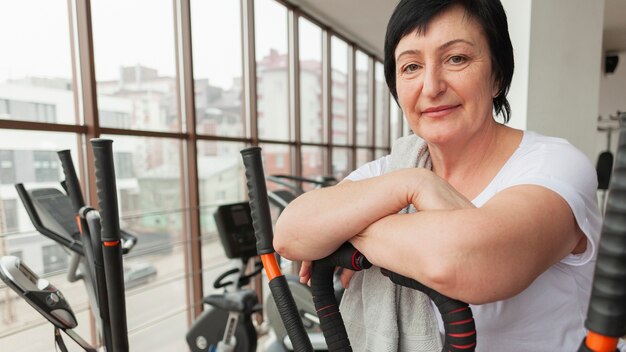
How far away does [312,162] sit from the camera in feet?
18.2

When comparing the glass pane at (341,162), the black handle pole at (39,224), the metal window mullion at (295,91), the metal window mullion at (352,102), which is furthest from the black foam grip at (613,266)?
the metal window mullion at (352,102)

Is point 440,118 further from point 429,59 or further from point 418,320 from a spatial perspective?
point 418,320

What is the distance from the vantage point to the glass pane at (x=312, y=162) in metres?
5.30

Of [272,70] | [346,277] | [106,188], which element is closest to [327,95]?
[272,70]

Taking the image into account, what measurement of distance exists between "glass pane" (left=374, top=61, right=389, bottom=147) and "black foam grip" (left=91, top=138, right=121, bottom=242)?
7.01 metres

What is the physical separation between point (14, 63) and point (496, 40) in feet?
8.28

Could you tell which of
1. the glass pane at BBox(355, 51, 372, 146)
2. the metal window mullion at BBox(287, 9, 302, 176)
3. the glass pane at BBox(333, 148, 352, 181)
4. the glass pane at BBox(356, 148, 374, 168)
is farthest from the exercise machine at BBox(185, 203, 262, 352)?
the glass pane at BBox(355, 51, 372, 146)

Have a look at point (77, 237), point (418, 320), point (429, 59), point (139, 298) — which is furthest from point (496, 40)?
point (139, 298)

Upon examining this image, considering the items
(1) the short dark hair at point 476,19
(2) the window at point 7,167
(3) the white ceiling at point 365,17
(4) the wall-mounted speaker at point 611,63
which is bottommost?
(2) the window at point 7,167

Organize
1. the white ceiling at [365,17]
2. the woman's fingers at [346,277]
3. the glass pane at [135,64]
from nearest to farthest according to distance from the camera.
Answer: the woman's fingers at [346,277]
the glass pane at [135,64]
the white ceiling at [365,17]

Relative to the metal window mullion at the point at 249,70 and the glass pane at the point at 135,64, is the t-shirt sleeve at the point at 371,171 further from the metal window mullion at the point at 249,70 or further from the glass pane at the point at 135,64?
the metal window mullion at the point at 249,70

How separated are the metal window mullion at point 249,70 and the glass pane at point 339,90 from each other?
200cm

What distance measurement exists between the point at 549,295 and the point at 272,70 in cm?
426

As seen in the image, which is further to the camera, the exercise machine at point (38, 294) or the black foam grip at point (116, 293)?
the exercise machine at point (38, 294)
